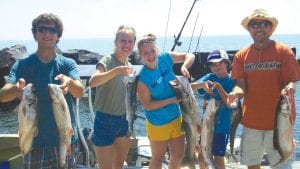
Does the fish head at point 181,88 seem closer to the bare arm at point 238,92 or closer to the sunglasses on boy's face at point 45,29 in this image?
the bare arm at point 238,92

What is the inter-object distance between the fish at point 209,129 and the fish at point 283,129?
69cm

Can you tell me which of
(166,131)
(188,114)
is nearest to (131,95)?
(166,131)

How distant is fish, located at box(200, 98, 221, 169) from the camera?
16.0 ft

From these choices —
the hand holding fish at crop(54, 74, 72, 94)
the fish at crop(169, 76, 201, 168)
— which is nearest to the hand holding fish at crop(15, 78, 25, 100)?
the hand holding fish at crop(54, 74, 72, 94)

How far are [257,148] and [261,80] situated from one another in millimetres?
840

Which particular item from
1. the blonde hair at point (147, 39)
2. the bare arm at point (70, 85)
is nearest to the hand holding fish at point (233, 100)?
the blonde hair at point (147, 39)

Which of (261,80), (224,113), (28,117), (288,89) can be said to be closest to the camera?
(28,117)

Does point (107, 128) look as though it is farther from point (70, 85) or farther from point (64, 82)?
point (64, 82)

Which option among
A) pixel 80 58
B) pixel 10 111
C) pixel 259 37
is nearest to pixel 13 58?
pixel 10 111

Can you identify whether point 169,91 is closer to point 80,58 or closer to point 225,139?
point 225,139

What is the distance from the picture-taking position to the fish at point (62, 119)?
414cm

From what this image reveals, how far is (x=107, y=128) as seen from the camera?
16.9ft

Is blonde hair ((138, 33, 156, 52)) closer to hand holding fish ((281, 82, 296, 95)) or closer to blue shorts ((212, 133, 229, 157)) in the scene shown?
blue shorts ((212, 133, 229, 157))

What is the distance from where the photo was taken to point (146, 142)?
8859 mm
